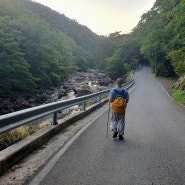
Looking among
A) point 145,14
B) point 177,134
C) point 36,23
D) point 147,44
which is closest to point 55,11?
point 145,14

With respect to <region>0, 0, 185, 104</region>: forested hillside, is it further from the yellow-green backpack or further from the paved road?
the paved road

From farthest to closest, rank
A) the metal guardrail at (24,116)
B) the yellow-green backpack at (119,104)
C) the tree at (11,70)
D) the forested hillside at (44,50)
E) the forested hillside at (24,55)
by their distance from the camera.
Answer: the forested hillside at (24,55) < the forested hillside at (44,50) < the tree at (11,70) < the yellow-green backpack at (119,104) < the metal guardrail at (24,116)

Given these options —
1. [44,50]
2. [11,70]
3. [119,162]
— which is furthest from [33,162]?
[44,50]

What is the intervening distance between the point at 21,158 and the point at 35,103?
27850mm

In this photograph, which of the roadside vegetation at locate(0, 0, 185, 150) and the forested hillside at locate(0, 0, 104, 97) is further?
the forested hillside at locate(0, 0, 104, 97)

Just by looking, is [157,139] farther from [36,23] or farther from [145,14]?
[145,14]

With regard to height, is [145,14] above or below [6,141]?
above

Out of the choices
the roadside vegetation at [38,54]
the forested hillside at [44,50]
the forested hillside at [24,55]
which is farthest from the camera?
the forested hillside at [24,55]

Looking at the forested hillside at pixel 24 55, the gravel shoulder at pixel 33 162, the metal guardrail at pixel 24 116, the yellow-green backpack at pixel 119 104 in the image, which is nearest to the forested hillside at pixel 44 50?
the forested hillside at pixel 24 55

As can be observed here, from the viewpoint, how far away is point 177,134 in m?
9.38

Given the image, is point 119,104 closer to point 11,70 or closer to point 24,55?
point 11,70

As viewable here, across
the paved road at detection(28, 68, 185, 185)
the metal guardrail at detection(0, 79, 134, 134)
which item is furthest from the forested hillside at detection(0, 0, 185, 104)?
the metal guardrail at detection(0, 79, 134, 134)

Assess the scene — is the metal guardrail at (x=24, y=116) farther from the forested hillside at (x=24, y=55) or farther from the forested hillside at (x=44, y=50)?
the forested hillside at (x=24, y=55)

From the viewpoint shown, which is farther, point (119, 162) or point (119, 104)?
point (119, 104)
